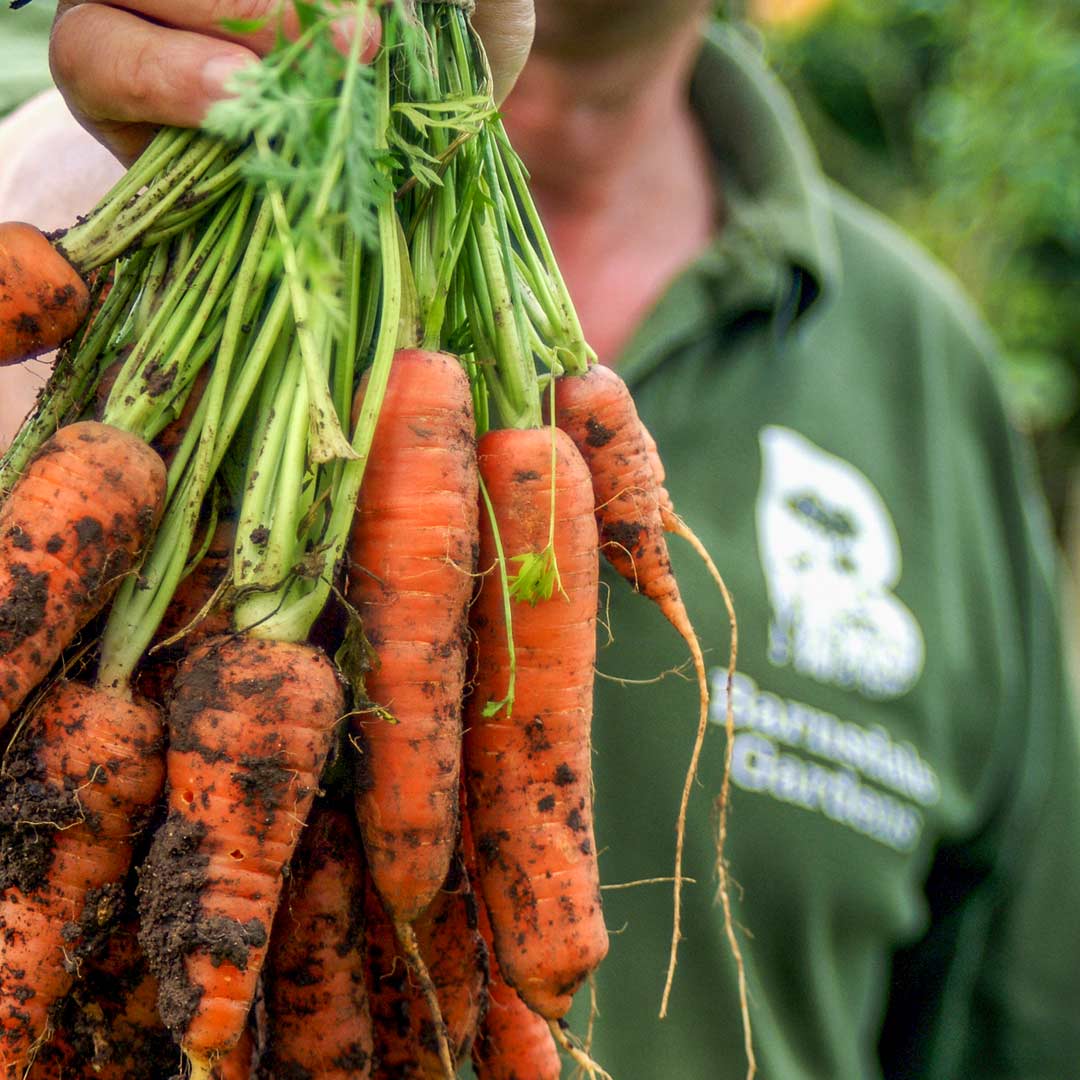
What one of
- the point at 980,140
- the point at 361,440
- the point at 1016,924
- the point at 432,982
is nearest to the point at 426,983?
the point at 432,982

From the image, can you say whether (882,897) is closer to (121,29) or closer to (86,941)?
(86,941)

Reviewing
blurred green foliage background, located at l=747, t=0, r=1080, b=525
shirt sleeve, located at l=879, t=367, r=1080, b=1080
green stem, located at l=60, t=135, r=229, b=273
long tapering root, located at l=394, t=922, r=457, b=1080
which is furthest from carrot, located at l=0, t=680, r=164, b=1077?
blurred green foliage background, located at l=747, t=0, r=1080, b=525

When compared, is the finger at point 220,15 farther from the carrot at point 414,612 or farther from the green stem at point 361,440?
the carrot at point 414,612

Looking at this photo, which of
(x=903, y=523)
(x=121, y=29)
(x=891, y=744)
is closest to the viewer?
(x=121, y=29)

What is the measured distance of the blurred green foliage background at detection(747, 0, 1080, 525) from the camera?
4062 mm

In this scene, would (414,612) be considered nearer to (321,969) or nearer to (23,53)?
(321,969)

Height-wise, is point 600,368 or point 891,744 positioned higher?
point 600,368

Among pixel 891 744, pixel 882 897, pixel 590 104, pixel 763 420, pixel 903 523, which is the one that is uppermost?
pixel 590 104

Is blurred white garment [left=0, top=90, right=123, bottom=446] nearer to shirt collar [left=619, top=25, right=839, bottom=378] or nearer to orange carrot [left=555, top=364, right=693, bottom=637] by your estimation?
orange carrot [left=555, top=364, right=693, bottom=637]

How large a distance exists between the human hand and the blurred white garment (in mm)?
260

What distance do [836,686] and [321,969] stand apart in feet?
3.07

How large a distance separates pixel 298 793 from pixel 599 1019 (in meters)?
0.74

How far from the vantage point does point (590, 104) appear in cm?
169

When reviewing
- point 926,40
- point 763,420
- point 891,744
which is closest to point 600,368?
point 763,420
